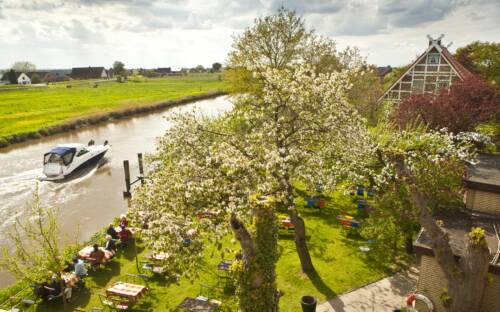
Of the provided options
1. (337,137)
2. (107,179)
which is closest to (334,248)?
(337,137)

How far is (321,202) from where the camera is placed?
76.4ft

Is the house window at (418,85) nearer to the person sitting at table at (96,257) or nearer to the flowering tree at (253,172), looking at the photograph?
the flowering tree at (253,172)

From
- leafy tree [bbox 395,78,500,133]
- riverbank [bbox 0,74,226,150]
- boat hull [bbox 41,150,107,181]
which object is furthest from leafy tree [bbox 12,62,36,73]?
leafy tree [bbox 395,78,500,133]

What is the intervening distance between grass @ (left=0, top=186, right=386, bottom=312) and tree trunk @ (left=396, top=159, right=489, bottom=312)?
4.92 meters

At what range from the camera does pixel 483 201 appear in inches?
585

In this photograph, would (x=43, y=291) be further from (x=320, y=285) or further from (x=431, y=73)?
(x=431, y=73)

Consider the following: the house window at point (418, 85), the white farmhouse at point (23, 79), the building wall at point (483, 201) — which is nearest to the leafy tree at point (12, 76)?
the white farmhouse at point (23, 79)

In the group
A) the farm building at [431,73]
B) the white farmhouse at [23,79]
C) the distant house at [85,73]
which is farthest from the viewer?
the distant house at [85,73]

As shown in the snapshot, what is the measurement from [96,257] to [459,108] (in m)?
24.5

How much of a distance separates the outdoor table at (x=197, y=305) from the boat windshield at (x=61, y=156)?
977 inches

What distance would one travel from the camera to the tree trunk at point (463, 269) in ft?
33.1

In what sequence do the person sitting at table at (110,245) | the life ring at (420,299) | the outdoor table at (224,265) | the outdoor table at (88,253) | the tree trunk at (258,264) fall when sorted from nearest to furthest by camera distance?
the tree trunk at (258,264)
the life ring at (420,299)
the outdoor table at (224,265)
the outdoor table at (88,253)
the person sitting at table at (110,245)

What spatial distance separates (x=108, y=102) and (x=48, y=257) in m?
67.4

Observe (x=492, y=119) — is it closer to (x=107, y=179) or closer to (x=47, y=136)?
(x=107, y=179)
